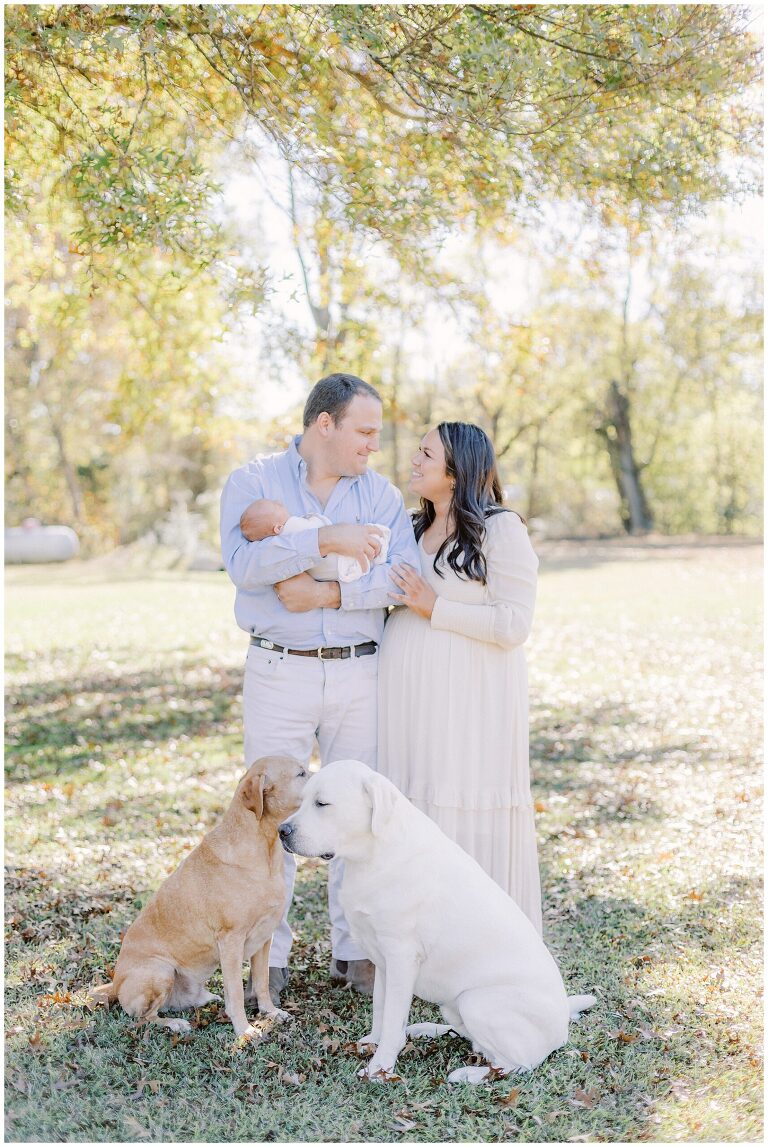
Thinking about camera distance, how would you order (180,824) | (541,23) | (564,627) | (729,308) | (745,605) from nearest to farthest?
(541,23) → (180,824) → (564,627) → (745,605) → (729,308)

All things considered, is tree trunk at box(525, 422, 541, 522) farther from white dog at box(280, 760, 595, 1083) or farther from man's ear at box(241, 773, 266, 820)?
white dog at box(280, 760, 595, 1083)

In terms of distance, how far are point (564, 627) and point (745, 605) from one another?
361 cm

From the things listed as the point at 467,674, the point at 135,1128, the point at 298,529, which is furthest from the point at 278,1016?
the point at 298,529

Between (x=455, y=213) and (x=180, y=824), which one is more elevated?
(x=455, y=213)

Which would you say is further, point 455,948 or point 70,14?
point 70,14

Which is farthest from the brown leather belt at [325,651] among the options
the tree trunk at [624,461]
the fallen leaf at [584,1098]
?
the tree trunk at [624,461]

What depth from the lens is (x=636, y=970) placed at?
514 cm

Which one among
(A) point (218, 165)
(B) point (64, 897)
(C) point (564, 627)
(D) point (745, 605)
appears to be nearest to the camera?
(B) point (64, 897)

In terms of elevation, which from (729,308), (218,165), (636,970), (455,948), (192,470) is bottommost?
(636,970)

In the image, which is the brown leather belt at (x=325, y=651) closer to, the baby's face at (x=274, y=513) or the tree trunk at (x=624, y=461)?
the baby's face at (x=274, y=513)

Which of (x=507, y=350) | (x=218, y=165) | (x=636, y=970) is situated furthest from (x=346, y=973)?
(x=218, y=165)

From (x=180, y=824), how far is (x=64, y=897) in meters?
1.49

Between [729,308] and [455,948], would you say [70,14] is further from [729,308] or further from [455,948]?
[729,308]

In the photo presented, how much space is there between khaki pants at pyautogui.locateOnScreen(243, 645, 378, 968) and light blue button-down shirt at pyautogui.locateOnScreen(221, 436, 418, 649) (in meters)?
0.12
